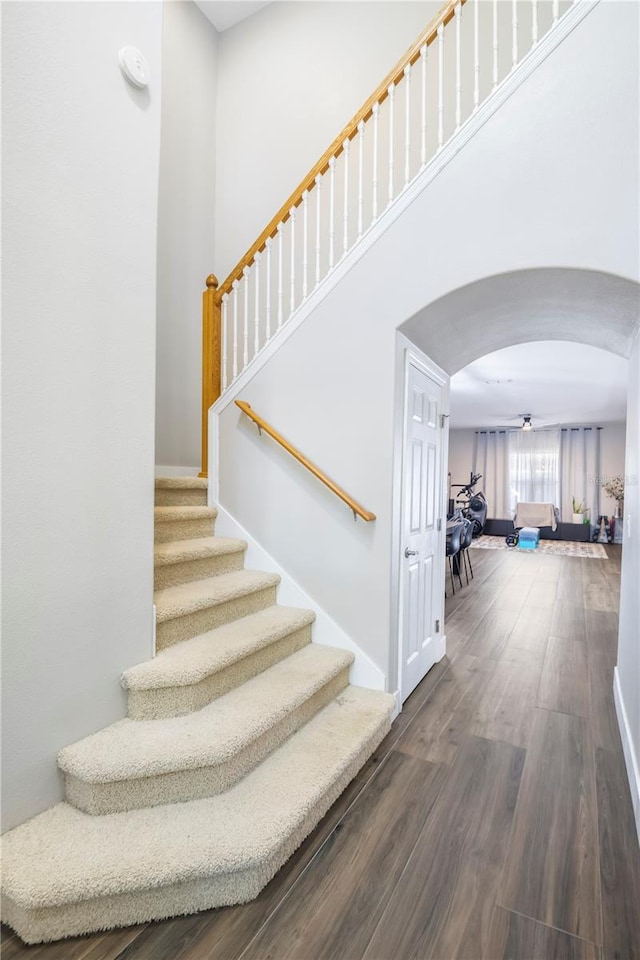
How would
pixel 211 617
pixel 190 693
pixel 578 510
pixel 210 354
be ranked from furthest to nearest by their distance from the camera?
pixel 578 510
pixel 210 354
pixel 211 617
pixel 190 693

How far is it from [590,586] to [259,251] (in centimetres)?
591

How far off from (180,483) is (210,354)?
0.97 m

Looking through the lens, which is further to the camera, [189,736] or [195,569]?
[195,569]

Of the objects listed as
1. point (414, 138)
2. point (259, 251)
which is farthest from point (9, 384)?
point (414, 138)

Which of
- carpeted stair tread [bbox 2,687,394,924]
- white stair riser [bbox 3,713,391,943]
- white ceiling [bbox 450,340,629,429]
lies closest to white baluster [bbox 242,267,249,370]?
carpeted stair tread [bbox 2,687,394,924]

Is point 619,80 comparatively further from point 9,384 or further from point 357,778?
point 357,778

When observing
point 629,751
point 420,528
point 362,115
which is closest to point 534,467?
point 420,528

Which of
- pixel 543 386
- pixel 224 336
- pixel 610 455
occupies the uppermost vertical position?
pixel 543 386

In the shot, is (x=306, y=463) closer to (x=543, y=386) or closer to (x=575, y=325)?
(x=575, y=325)

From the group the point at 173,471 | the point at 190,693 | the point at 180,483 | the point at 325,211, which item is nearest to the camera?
the point at 190,693

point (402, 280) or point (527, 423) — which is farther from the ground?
point (527, 423)

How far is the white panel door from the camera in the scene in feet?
9.25

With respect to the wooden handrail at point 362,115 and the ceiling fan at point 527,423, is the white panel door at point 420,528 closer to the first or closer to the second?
the wooden handrail at point 362,115

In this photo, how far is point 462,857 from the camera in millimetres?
1706
